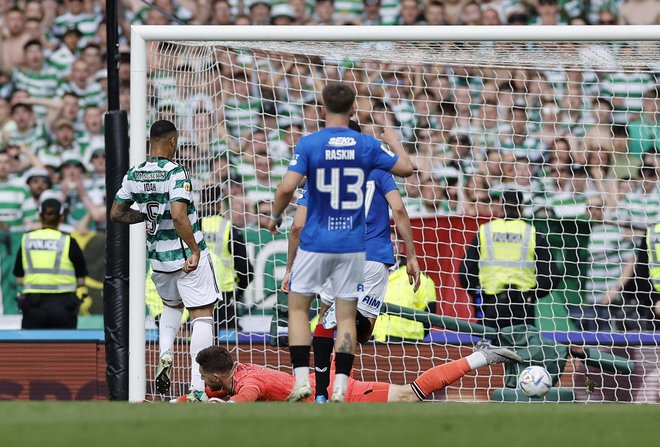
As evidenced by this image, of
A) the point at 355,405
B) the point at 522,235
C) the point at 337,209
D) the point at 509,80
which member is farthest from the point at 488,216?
the point at 355,405

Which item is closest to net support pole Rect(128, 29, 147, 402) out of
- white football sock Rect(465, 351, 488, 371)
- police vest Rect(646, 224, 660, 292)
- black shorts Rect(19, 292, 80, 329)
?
white football sock Rect(465, 351, 488, 371)

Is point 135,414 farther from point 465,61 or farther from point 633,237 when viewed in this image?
point 633,237

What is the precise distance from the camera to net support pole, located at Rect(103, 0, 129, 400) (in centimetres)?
867

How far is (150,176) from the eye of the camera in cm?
788

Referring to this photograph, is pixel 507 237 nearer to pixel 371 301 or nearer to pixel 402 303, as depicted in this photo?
pixel 402 303

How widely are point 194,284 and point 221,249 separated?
1.78 metres

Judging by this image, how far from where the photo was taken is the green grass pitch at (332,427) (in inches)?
181

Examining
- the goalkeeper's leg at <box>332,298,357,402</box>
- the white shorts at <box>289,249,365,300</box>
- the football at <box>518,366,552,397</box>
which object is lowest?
the football at <box>518,366,552,397</box>

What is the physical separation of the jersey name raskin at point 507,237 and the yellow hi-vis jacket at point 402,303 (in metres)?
0.67

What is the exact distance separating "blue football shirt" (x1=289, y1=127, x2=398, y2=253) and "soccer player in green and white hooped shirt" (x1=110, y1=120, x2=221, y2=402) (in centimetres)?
143

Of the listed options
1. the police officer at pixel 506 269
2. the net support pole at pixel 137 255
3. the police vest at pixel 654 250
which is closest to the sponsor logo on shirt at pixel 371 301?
the net support pole at pixel 137 255

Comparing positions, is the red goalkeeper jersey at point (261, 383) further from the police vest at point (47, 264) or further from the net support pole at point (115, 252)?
the police vest at point (47, 264)

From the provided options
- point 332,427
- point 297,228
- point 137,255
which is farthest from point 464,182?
point 332,427

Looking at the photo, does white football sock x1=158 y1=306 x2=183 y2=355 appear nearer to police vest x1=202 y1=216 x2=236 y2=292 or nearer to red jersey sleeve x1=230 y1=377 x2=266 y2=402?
red jersey sleeve x1=230 y1=377 x2=266 y2=402
